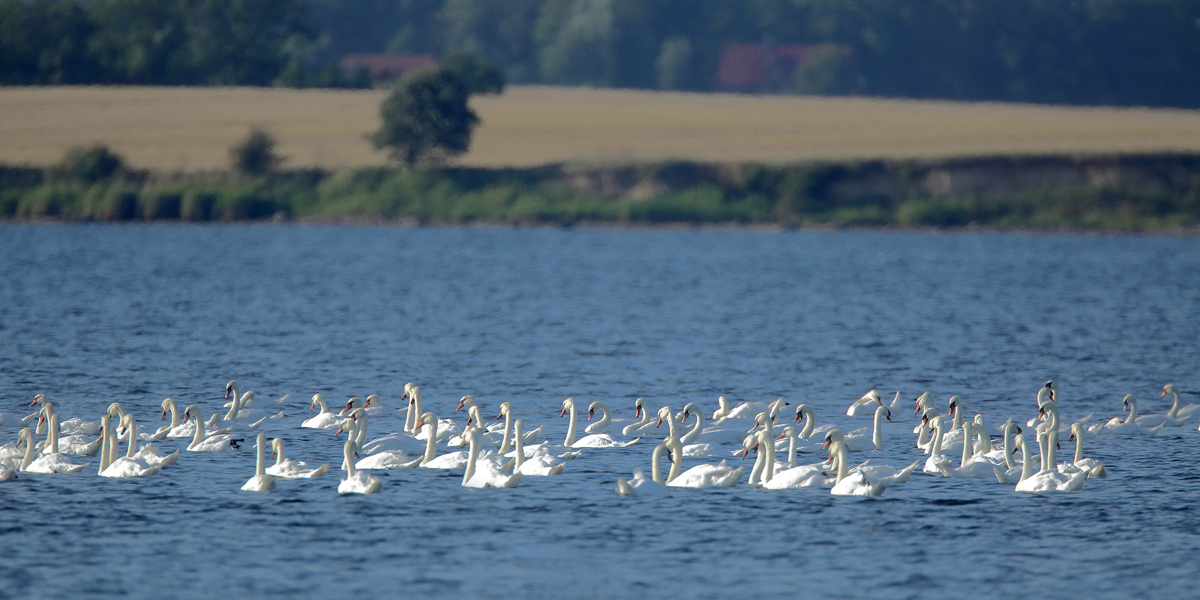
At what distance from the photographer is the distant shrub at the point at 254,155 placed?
253 feet

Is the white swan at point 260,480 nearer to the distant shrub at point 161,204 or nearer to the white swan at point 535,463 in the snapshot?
the white swan at point 535,463

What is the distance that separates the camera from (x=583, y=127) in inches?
3511

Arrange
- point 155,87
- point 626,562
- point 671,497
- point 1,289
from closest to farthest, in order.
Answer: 1. point 626,562
2. point 671,497
3. point 1,289
4. point 155,87

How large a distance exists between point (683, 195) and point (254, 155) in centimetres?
2353

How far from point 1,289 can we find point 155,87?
5724cm

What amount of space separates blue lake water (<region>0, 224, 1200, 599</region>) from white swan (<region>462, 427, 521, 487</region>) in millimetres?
299

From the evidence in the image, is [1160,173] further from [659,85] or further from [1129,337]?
[659,85]

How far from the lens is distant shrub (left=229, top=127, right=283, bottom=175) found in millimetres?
77062

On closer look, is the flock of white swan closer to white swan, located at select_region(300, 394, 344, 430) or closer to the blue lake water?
white swan, located at select_region(300, 394, 344, 430)

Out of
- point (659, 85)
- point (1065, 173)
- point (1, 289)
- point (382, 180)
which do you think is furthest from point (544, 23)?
point (1, 289)

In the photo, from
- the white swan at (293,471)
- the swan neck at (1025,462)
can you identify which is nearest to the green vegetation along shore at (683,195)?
the swan neck at (1025,462)

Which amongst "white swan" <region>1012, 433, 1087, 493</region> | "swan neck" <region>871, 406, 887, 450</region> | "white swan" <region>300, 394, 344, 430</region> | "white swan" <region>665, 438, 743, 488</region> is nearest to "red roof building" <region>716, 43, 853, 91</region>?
"white swan" <region>300, 394, 344, 430</region>

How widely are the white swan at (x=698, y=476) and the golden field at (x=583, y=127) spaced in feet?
198

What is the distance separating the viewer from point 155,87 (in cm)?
9681
